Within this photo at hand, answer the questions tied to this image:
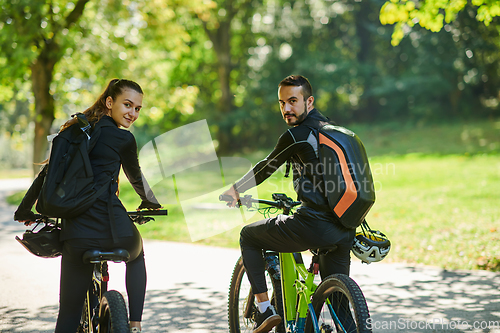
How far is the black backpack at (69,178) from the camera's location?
9.20 ft

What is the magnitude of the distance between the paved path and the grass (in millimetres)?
999

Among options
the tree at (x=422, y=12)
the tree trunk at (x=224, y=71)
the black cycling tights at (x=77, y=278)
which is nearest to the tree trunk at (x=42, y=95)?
the tree at (x=422, y=12)

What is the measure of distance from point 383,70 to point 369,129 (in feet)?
22.8

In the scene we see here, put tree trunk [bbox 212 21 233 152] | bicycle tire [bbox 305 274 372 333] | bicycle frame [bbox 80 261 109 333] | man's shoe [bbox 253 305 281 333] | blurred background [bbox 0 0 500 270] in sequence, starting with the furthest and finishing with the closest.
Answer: tree trunk [bbox 212 21 233 152]
blurred background [bbox 0 0 500 270]
man's shoe [bbox 253 305 281 333]
bicycle frame [bbox 80 261 109 333]
bicycle tire [bbox 305 274 372 333]

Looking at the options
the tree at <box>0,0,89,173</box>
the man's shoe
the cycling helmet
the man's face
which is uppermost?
the tree at <box>0,0,89,173</box>

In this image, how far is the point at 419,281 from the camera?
20.4 ft

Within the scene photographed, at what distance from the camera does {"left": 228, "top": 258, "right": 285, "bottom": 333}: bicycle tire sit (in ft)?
12.0

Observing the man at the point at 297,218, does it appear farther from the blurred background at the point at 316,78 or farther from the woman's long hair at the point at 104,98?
the blurred background at the point at 316,78

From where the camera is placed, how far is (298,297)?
11.3 feet

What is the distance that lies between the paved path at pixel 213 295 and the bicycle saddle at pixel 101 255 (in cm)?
195

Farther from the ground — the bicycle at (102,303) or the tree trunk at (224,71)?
the tree trunk at (224,71)

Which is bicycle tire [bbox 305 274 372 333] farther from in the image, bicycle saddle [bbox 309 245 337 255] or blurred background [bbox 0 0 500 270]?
blurred background [bbox 0 0 500 270]

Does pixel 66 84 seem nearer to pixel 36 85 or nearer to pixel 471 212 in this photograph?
pixel 36 85

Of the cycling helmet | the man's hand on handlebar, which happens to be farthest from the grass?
the cycling helmet
